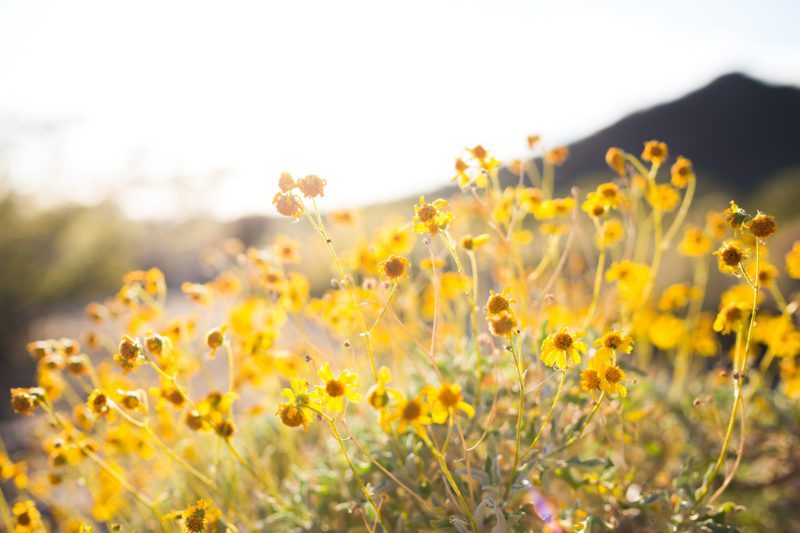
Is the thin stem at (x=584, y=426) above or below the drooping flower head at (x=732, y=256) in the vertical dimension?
below

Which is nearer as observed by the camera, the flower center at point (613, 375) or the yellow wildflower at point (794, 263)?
the flower center at point (613, 375)

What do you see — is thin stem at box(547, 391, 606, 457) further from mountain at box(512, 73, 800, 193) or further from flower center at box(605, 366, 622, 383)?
mountain at box(512, 73, 800, 193)

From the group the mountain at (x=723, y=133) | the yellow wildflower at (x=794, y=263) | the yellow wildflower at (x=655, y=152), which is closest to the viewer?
the yellow wildflower at (x=794, y=263)

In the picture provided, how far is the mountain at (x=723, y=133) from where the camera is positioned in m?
14.0

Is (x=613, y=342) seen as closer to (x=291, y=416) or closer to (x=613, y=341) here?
(x=613, y=341)

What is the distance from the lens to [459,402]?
1324 mm

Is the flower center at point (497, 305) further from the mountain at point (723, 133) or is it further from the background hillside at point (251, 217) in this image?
the mountain at point (723, 133)

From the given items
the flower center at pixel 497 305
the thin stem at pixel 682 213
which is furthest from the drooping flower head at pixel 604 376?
the thin stem at pixel 682 213

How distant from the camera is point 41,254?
404 inches

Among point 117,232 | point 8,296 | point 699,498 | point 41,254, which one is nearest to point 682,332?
point 699,498

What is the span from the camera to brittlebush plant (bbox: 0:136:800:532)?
1.47 m

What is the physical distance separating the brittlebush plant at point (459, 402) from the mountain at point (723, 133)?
12468mm

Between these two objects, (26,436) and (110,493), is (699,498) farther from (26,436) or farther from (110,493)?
(26,436)

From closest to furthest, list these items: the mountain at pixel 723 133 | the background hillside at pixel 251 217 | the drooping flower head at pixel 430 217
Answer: the drooping flower head at pixel 430 217, the background hillside at pixel 251 217, the mountain at pixel 723 133
